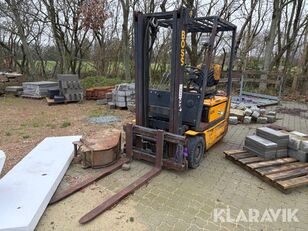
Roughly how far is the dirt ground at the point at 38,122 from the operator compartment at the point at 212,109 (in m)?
3.14

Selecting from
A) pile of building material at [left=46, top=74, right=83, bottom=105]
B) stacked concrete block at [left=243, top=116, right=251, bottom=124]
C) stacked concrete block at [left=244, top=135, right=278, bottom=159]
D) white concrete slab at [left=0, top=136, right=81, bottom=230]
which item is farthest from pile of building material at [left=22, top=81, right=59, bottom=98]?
stacked concrete block at [left=244, top=135, right=278, bottom=159]

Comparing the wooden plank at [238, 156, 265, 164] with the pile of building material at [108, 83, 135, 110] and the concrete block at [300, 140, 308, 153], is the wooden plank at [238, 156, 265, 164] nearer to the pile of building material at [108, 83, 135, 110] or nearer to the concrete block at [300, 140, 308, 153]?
the concrete block at [300, 140, 308, 153]

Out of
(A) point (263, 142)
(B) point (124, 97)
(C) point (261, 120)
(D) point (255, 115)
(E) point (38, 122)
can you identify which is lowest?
(E) point (38, 122)

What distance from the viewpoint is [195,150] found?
4.36 metres

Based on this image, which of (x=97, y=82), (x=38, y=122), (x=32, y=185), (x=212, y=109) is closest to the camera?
(x=32, y=185)

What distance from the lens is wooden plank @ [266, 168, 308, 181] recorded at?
3931mm

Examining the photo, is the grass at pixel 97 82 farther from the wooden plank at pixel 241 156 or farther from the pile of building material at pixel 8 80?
the wooden plank at pixel 241 156

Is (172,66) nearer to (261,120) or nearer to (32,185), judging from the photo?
(32,185)

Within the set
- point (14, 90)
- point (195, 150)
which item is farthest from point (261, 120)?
point (14, 90)

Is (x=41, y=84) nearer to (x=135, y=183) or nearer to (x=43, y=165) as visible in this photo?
(x=43, y=165)

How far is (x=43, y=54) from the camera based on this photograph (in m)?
18.7

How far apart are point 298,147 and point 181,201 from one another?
2.64 meters

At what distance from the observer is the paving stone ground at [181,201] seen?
9.90 feet

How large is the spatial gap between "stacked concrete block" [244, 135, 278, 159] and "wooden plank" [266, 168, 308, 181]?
51 centimetres
